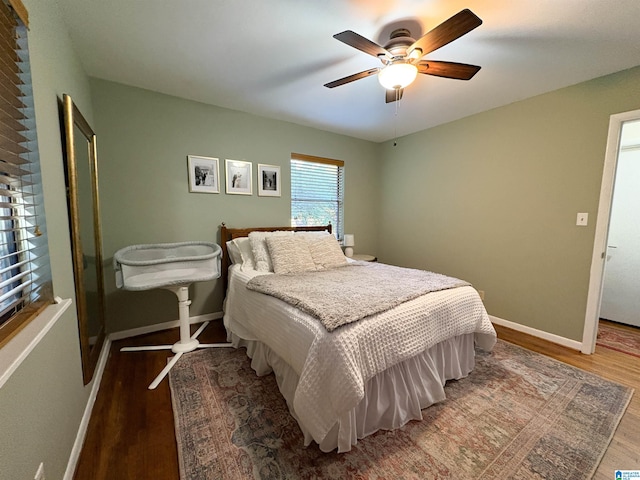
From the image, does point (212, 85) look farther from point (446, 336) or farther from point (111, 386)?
point (446, 336)

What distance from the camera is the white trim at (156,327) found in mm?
2623

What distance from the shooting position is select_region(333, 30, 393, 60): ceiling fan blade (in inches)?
55.3

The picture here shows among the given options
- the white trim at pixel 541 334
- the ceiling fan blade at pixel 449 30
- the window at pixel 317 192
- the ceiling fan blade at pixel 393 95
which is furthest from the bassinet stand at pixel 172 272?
the white trim at pixel 541 334

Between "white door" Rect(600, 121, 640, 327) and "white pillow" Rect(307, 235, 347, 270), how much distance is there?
10.2 feet

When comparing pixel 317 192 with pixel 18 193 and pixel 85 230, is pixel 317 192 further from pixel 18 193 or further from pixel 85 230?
pixel 18 193

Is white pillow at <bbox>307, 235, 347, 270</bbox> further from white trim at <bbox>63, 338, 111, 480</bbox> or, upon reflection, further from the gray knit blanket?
white trim at <bbox>63, 338, 111, 480</bbox>

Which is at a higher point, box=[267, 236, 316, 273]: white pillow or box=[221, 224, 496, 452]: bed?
box=[267, 236, 316, 273]: white pillow

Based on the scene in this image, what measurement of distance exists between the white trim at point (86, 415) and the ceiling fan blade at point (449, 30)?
9.21ft

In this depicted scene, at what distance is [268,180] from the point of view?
3350 millimetres

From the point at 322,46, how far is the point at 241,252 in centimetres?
198

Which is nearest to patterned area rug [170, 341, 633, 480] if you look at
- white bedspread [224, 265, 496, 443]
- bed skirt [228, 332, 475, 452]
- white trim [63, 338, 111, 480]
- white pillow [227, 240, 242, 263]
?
bed skirt [228, 332, 475, 452]

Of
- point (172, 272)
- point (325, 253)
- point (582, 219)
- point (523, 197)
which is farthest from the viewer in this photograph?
point (325, 253)

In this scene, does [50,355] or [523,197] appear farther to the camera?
[523,197]

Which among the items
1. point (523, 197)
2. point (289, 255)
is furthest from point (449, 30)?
point (523, 197)
